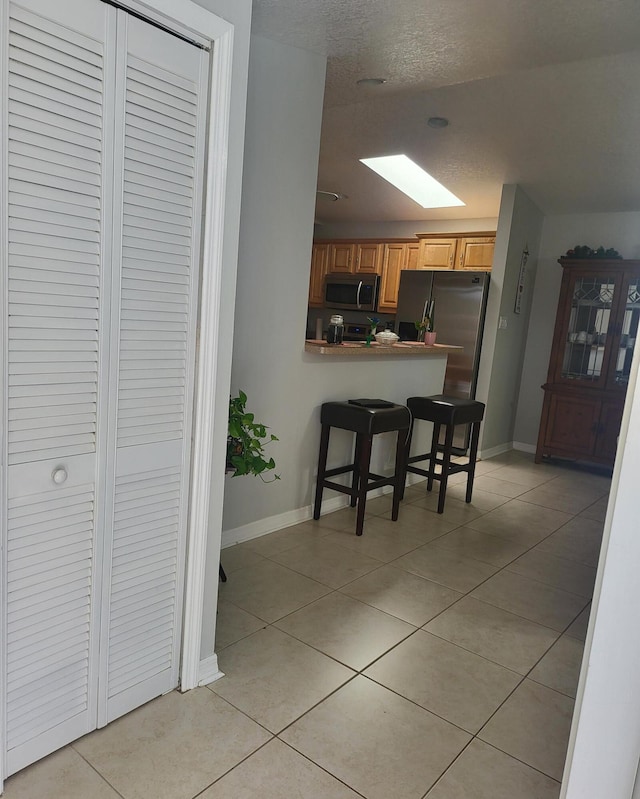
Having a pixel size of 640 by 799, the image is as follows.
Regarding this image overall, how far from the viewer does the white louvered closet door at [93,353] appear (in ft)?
4.33

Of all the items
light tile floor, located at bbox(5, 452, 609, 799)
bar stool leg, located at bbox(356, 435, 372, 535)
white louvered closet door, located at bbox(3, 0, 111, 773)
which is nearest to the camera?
white louvered closet door, located at bbox(3, 0, 111, 773)

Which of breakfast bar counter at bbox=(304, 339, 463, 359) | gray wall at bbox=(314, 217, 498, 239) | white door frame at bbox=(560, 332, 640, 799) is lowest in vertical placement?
white door frame at bbox=(560, 332, 640, 799)

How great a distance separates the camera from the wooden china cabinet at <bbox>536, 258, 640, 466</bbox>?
196 inches

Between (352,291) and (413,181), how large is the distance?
155 centimetres

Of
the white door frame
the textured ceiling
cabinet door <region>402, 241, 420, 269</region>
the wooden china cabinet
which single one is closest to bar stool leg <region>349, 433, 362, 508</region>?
the textured ceiling

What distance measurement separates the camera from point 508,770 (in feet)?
5.36

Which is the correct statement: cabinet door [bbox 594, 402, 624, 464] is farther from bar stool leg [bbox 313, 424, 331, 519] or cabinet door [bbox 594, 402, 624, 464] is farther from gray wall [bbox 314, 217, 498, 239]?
bar stool leg [bbox 313, 424, 331, 519]

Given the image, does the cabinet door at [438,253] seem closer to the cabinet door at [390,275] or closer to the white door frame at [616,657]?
the cabinet door at [390,275]

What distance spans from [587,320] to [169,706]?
189 inches

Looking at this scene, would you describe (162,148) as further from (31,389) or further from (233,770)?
(233,770)

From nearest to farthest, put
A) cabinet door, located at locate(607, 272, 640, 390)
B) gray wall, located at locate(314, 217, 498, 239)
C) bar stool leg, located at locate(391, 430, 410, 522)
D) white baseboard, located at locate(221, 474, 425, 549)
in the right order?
white baseboard, located at locate(221, 474, 425, 549) < bar stool leg, located at locate(391, 430, 410, 522) < cabinet door, located at locate(607, 272, 640, 390) < gray wall, located at locate(314, 217, 498, 239)

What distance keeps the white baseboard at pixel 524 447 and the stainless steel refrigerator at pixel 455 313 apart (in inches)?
42.5

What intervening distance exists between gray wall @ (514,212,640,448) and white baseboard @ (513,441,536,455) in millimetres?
11

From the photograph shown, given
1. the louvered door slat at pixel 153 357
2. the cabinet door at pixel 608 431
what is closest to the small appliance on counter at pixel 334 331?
the louvered door slat at pixel 153 357
